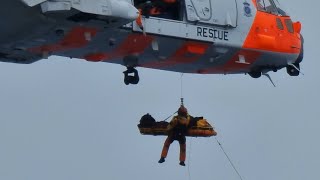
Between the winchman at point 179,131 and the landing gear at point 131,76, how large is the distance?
276 centimetres

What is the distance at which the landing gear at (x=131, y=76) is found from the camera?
150 ft

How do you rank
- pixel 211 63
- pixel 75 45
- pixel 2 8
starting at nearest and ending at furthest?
1. pixel 2 8
2. pixel 75 45
3. pixel 211 63

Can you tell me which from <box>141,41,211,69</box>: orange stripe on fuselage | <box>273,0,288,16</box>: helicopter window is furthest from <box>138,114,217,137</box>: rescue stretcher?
<box>273,0,288,16</box>: helicopter window

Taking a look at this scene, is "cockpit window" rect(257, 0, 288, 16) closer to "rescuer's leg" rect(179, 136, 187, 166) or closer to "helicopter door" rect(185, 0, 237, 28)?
"helicopter door" rect(185, 0, 237, 28)

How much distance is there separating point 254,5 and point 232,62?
1.91 metres

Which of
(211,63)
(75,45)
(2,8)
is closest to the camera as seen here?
(2,8)

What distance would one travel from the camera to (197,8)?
45688 millimetres

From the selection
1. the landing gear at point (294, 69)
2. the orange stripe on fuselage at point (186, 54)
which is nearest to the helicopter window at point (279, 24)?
the landing gear at point (294, 69)

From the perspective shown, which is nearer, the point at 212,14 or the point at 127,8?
the point at 127,8

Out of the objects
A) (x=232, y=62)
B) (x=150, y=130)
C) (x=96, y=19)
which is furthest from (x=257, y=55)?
(x=96, y=19)

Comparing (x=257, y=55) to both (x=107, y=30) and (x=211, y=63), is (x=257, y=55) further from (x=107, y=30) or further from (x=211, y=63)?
(x=107, y=30)

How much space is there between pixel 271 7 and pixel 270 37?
1487mm

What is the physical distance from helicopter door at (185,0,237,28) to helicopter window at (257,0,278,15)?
176 cm

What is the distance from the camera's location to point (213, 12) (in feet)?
152
